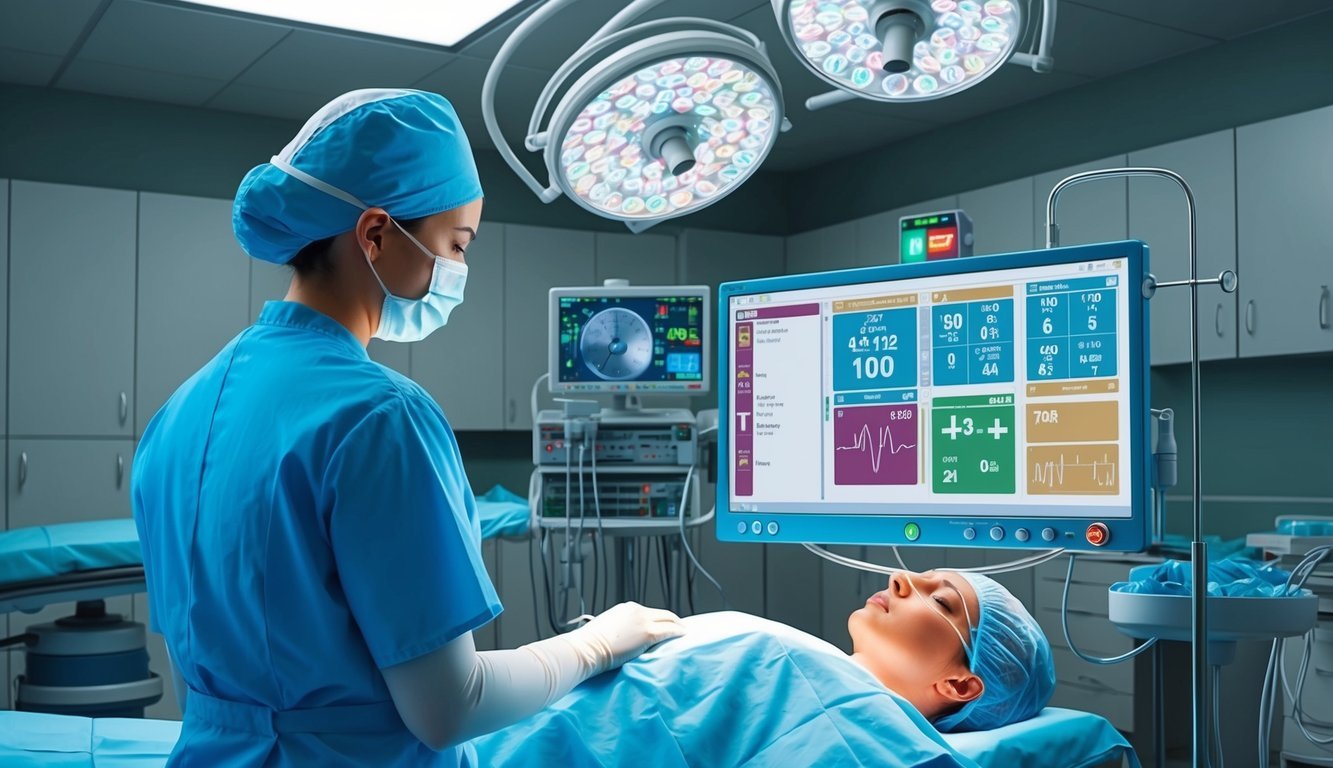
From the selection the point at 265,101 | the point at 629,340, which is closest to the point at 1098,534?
the point at 629,340

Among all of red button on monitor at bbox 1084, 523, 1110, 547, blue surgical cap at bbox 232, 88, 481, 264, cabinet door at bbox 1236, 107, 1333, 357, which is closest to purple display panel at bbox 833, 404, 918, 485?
red button on monitor at bbox 1084, 523, 1110, 547

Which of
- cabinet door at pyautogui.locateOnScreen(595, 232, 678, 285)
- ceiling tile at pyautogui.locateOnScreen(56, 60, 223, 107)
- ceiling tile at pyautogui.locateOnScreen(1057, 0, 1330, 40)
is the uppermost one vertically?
ceiling tile at pyautogui.locateOnScreen(1057, 0, 1330, 40)

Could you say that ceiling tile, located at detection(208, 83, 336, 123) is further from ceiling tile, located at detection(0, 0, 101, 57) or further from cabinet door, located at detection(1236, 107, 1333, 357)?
cabinet door, located at detection(1236, 107, 1333, 357)

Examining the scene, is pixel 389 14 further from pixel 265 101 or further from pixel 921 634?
pixel 921 634

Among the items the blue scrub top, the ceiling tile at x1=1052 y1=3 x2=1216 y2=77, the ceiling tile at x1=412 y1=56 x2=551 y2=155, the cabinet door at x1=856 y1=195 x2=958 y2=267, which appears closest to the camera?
the blue scrub top

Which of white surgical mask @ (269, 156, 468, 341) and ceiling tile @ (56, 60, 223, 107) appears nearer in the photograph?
white surgical mask @ (269, 156, 468, 341)

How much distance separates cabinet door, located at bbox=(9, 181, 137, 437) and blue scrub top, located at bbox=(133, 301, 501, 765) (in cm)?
353

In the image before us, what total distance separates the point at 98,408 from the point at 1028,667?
3713 mm

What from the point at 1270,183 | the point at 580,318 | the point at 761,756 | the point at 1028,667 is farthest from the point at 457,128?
the point at 1270,183

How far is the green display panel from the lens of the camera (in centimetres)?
150

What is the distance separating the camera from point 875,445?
1.60m

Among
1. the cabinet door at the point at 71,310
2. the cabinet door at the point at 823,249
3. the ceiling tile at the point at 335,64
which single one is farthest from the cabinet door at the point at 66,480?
the cabinet door at the point at 823,249

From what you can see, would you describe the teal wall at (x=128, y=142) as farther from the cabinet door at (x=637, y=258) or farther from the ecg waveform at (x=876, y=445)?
the ecg waveform at (x=876, y=445)

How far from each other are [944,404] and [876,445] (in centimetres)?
11
